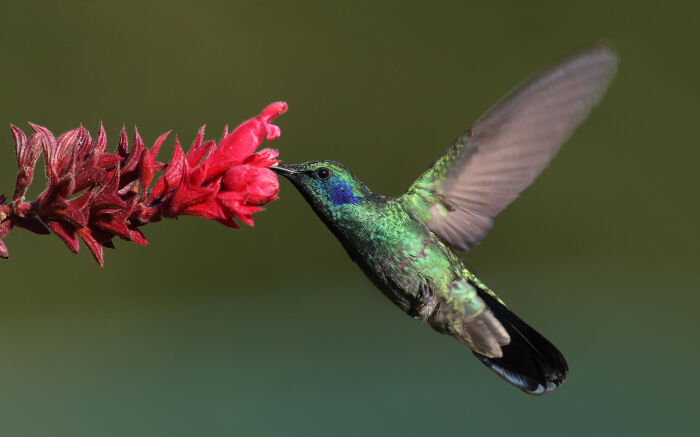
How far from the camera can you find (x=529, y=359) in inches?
68.0

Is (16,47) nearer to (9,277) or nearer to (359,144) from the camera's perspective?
(9,277)

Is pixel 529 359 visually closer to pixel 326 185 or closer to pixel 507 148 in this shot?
→ pixel 507 148

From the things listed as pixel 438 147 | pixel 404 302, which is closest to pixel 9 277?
pixel 438 147

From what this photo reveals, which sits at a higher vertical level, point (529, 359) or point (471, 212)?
point (471, 212)

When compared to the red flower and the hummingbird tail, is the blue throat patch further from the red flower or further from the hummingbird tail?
the hummingbird tail

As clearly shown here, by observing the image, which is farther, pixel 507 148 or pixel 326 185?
pixel 507 148

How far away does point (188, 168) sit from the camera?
4.12 feet

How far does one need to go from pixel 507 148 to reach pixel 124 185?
891 mm

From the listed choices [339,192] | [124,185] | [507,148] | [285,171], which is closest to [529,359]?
[507,148]

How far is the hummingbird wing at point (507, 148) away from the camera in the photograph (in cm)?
162

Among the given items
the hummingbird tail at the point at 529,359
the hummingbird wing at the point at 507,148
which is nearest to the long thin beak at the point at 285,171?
the hummingbird wing at the point at 507,148

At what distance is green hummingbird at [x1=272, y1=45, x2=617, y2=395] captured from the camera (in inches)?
63.3

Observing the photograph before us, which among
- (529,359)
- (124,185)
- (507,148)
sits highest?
(507,148)

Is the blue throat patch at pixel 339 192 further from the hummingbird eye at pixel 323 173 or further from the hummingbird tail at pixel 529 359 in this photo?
the hummingbird tail at pixel 529 359
